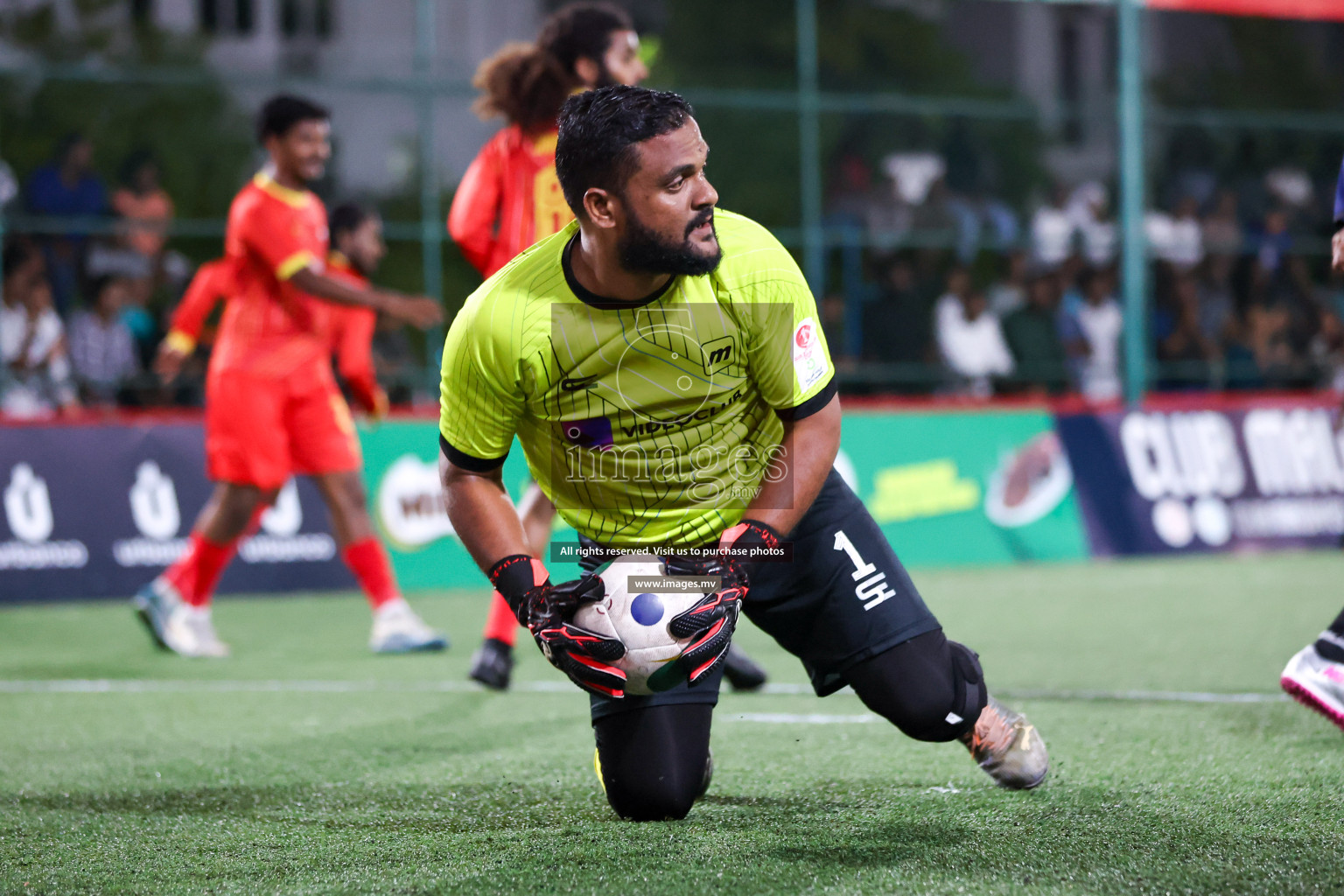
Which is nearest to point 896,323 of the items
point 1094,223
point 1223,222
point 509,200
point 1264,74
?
point 1094,223

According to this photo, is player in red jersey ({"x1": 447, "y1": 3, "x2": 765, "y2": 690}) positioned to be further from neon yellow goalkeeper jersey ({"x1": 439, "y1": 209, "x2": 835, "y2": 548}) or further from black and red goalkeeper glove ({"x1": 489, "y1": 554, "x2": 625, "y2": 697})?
black and red goalkeeper glove ({"x1": 489, "y1": 554, "x2": 625, "y2": 697})

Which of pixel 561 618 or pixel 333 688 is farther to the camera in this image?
pixel 333 688

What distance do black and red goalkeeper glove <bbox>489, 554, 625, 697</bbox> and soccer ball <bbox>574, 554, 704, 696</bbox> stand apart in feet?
0.07

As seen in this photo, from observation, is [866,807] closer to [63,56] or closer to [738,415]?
[738,415]

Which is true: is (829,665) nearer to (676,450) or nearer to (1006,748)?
(1006,748)

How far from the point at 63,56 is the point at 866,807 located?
59.2 feet

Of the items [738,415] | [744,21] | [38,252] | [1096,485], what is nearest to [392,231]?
[38,252]

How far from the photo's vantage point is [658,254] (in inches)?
131

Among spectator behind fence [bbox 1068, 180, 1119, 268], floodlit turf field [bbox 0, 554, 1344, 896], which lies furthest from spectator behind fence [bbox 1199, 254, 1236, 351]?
floodlit turf field [bbox 0, 554, 1344, 896]

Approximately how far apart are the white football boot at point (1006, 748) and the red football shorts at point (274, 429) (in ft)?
14.4

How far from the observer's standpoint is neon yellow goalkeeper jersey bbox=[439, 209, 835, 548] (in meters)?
3.48

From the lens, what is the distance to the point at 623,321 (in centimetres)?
351

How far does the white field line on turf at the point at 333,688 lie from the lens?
5477 mm

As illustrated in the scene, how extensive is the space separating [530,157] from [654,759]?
276 centimetres
